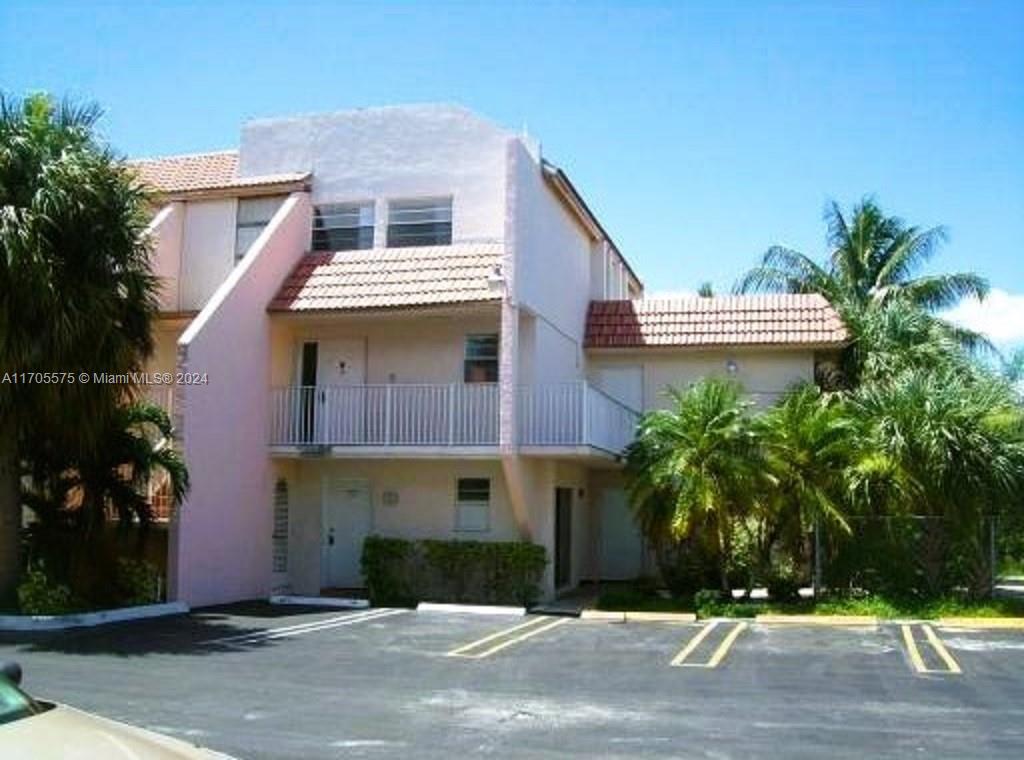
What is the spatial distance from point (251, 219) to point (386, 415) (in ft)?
17.9

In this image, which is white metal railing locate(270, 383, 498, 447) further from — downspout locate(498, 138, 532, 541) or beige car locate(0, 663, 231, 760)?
beige car locate(0, 663, 231, 760)

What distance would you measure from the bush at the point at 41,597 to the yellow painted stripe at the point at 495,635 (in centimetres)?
570

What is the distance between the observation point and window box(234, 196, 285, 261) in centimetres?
2170

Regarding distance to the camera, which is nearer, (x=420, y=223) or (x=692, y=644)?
(x=692, y=644)

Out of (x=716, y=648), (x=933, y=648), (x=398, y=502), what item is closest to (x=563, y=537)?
(x=398, y=502)

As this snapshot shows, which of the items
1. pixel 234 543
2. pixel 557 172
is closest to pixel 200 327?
pixel 234 543

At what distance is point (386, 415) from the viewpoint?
64.4 feet

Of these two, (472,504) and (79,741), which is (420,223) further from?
(79,741)

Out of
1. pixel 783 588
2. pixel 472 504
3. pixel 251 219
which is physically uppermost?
pixel 251 219

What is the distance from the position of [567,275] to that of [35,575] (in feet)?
40.2

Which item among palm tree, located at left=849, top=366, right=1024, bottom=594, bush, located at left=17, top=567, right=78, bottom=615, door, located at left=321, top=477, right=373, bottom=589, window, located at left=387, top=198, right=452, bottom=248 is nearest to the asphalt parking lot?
bush, located at left=17, top=567, right=78, bottom=615

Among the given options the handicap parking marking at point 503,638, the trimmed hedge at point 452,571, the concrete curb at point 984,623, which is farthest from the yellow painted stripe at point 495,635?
the concrete curb at point 984,623

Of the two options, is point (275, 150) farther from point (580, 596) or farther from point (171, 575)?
point (580, 596)

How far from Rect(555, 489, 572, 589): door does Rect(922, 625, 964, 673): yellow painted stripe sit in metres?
7.33
